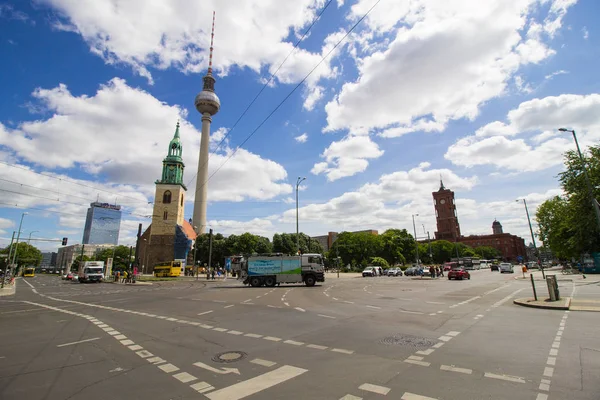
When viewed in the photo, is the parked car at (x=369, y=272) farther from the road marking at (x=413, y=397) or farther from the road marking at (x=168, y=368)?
the road marking at (x=413, y=397)

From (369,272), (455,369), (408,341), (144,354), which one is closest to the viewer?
(455,369)

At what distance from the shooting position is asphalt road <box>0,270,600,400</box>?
443 cm

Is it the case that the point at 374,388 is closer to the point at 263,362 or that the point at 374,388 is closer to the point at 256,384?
the point at 256,384

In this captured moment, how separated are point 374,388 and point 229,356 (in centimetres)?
312

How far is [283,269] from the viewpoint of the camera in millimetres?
27453

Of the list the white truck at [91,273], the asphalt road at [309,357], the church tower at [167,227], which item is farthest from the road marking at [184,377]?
the church tower at [167,227]

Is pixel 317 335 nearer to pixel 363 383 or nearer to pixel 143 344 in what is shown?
pixel 363 383

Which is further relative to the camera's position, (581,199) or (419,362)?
(581,199)

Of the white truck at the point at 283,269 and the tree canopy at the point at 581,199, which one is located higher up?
the tree canopy at the point at 581,199

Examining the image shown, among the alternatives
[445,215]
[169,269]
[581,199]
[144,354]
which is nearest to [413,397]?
[144,354]

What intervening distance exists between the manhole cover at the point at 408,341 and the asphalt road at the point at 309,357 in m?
0.02

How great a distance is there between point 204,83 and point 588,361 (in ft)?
354

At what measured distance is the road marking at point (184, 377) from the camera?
491 centimetres

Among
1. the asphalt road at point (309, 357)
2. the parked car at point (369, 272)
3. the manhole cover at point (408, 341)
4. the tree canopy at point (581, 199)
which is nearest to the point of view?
the asphalt road at point (309, 357)
